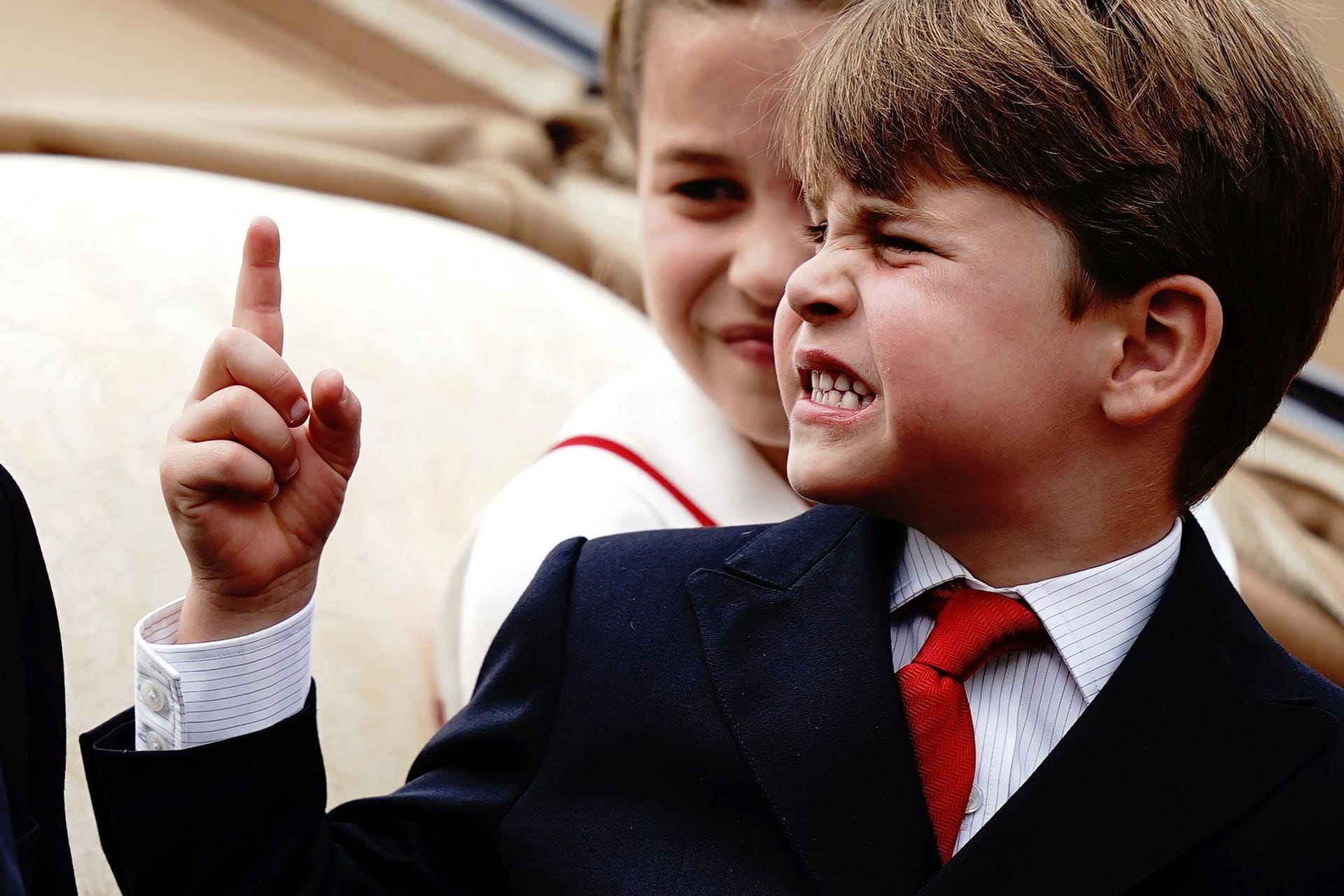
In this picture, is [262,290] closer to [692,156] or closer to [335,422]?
[335,422]

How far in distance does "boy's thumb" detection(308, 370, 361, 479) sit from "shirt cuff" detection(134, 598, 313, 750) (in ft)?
0.25

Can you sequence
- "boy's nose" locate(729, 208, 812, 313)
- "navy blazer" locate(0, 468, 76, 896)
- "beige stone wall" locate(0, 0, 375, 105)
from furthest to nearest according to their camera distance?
"beige stone wall" locate(0, 0, 375, 105), "boy's nose" locate(729, 208, 812, 313), "navy blazer" locate(0, 468, 76, 896)

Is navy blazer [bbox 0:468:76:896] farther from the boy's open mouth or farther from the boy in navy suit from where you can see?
the boy's open mouth

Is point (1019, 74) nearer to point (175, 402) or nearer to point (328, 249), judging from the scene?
point (175, 402)

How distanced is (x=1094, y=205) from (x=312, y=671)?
0.62m

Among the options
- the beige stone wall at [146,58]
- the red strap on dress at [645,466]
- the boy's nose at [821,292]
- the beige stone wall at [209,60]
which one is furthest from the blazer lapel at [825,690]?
the beige stone wall at [146,58]

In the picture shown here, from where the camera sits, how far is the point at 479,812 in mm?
755

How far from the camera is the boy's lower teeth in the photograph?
0.71 meters

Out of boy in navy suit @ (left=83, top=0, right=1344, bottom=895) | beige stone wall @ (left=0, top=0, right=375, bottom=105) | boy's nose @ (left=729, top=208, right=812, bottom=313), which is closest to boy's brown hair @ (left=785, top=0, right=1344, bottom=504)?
boy in navy suit @ (left=83, top=0, right=1344, bottom=895)

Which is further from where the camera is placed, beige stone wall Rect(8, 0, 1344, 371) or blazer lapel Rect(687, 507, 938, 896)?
beige stone wall Rect(8, 0, 1344, 371)

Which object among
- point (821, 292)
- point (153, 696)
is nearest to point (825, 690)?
point (821, 292)

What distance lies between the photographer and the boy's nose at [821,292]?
2.30ft

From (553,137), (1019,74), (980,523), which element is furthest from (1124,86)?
(553,137)

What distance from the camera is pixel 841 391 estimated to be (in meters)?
0.71
